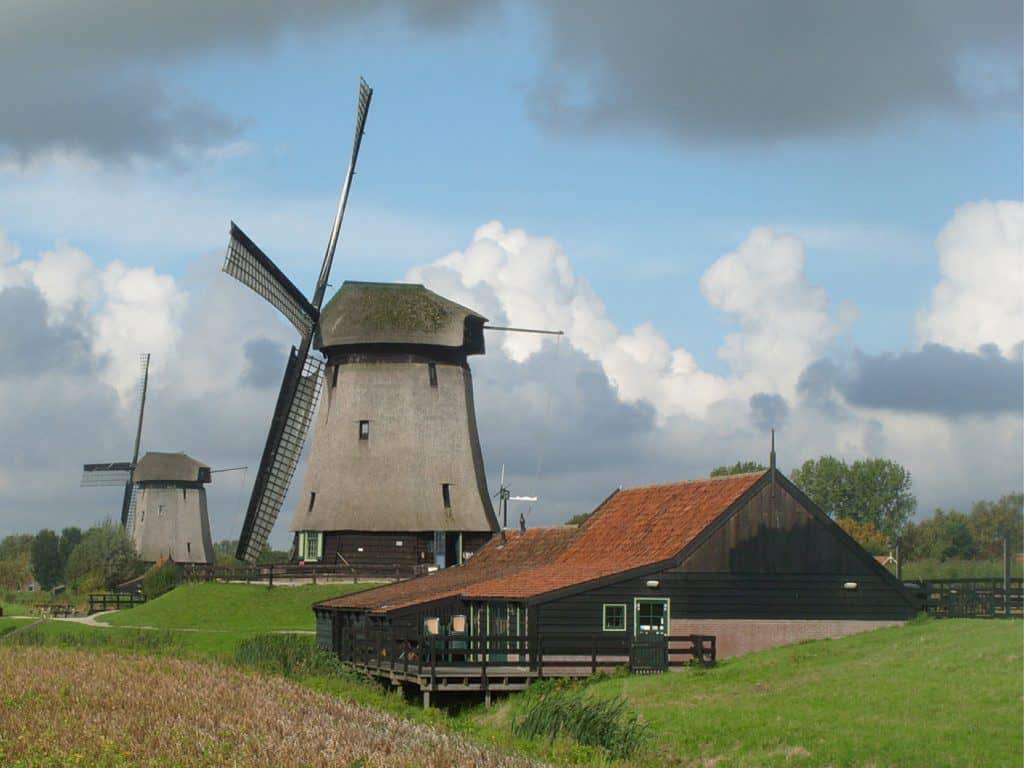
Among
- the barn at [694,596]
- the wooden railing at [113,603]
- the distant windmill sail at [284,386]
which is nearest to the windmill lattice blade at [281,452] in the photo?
the distant windmill sail at [284,386]

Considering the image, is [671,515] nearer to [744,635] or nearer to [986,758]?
[744,635]

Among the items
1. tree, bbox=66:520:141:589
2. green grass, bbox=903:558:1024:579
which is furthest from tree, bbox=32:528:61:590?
green grass, bbox=903:558:1024:579

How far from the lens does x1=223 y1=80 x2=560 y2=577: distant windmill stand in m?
57.4

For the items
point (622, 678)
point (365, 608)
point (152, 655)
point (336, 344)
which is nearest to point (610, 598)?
point (622, 678)

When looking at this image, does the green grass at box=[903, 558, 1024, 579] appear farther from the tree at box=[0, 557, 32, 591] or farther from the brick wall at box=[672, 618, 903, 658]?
the tree at box=[0, 557, 32, 591]

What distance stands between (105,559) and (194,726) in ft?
249

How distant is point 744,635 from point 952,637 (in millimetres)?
6012

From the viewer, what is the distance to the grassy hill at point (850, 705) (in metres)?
25.2

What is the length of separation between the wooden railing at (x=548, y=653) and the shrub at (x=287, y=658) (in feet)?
4.05

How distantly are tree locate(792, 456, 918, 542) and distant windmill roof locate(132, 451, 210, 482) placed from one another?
44.8m

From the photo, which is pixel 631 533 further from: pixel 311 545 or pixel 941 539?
pixel 941 539

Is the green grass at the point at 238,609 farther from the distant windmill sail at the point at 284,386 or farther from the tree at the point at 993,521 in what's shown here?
the tree at the point at 993,521

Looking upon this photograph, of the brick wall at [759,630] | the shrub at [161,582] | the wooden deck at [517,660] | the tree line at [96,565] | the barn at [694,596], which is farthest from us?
the tree line at [96,565]

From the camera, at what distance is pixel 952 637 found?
1340 inches
